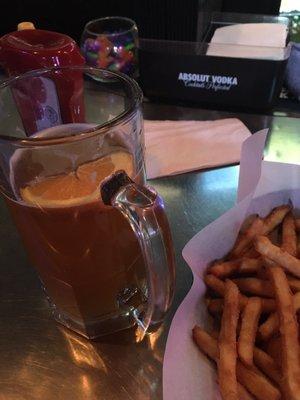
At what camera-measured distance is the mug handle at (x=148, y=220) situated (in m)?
0.45

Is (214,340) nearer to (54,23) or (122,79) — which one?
(122,79)

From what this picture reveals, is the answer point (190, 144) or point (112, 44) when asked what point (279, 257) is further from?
point (112, 44)

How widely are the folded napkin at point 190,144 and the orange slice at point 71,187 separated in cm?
43

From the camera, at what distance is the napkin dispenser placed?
1067 millimetres

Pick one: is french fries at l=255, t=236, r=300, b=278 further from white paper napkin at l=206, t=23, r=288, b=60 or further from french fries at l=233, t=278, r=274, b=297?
white paper napkin at l=206, t=23, r=288, b=60

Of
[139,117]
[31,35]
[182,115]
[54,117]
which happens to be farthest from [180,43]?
[139,117]

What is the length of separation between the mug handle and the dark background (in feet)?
2.62

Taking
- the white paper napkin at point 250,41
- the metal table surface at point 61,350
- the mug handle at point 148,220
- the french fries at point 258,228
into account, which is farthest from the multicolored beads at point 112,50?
the mug handle at point 148,220

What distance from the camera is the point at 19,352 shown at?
66 cm

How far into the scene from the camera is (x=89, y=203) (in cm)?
50

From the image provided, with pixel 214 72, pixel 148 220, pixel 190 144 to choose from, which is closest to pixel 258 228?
pixel 148 220

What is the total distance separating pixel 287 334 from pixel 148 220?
0.23m

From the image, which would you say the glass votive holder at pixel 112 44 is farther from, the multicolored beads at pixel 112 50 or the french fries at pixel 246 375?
the french fries at pixel 246 375

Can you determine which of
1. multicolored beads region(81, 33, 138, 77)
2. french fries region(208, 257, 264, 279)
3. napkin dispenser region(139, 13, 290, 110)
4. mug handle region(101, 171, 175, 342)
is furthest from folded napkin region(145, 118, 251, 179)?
mug handle region(101, 171, 175, 342)
